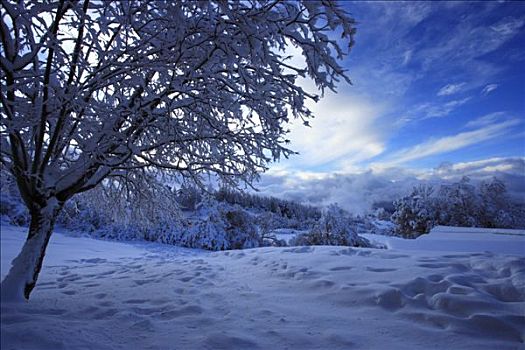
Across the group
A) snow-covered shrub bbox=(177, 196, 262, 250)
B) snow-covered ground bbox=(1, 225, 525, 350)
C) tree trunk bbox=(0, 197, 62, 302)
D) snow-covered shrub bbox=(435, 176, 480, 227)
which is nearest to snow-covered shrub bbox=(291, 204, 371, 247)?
snow-covered shrub bbox=(177, 196, 262, 250)

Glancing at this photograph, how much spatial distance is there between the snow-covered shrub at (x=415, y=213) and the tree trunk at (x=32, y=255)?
1939 cm

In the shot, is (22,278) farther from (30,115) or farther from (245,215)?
(245,215)

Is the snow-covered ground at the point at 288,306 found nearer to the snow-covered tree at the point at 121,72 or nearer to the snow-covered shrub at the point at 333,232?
the snow-covered tree at the point at 121,72

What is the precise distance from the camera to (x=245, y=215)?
15.6 m

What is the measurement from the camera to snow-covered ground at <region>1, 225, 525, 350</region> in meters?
2.44

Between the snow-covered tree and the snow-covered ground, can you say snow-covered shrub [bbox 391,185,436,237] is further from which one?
the snow-covered tree

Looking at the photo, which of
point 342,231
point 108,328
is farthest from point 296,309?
point 342,231

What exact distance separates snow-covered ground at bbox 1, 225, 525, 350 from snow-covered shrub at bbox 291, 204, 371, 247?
851cm

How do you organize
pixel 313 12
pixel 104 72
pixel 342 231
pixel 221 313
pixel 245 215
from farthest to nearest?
pixel 245 215 < pixel 342 231 < pixel 221 313 < pixel 104 72 < pixel 313 12

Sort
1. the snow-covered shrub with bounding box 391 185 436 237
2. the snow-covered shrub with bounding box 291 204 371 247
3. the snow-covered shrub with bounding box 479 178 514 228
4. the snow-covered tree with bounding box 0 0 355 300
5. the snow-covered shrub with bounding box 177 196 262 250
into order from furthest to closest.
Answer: the snow-covered shrub with bounding box 391 185 436 237 < the snow-covered shrub with bounding box 479 178 514 228 < the snow-covered shrub with bounding box 177 196 262 250 < the snow-covered shrub with bounding box 291 204 371 247 < the snow-covered tree with bounding box 0 0 355 300

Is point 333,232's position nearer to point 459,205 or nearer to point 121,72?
point 459,205

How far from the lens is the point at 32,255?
2881 mm

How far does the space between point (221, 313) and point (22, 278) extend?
6.67ft

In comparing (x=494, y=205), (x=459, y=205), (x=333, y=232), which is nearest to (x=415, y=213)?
(x=459, y=205)
